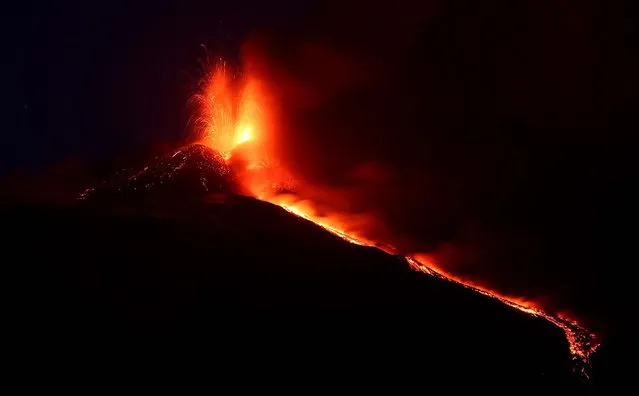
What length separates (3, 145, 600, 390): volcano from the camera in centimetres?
763

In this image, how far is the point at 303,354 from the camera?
827 centimetres

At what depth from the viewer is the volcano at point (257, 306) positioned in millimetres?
7629

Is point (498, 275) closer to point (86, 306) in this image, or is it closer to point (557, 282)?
point (557, 282)

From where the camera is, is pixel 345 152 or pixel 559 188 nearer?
pixel 559 188

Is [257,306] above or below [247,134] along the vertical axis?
below

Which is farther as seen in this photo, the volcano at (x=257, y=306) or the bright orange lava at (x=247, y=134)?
the bright orange lava at (x=247, y=134)

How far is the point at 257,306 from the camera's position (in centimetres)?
890

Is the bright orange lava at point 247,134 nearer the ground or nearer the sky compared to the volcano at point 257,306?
nearer the sky

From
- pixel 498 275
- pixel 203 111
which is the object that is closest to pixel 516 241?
pixel 498 275

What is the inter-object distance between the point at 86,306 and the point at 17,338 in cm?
102

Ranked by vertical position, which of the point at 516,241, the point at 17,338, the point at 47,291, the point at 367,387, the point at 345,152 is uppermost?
the point at 345,152

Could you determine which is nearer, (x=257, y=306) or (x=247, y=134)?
(x=257, y=306)

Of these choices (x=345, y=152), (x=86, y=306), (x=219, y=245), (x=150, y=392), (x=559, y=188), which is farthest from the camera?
(x=345, y=152)

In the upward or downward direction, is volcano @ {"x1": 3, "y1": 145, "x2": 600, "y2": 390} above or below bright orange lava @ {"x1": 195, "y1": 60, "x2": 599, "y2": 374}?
below
